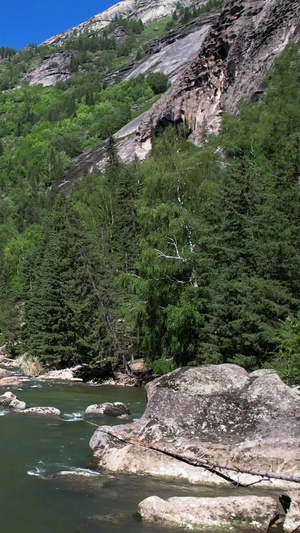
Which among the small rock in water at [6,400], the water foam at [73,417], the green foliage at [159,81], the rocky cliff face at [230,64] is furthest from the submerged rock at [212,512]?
the green foliage at [159,81]

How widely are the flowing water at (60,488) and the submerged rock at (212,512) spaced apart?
27 centimetres

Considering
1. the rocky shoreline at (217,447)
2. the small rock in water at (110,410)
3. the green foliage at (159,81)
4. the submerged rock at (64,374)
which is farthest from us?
the green foliage at (159,81)

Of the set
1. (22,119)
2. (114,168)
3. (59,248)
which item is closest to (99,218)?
(114,168)

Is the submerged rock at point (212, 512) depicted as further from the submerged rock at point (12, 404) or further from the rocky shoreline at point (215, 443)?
the submerged rock at point (12, 404)

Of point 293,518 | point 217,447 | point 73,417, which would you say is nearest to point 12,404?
point 73,417

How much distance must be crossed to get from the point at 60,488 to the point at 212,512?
11.1 ft

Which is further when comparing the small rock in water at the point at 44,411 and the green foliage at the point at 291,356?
the small rock in water at the point at 44,411

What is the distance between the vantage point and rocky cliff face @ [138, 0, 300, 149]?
56.2 meters

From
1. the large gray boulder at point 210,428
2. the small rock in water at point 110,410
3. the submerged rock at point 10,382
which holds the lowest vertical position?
the submerged rock at point 10,382

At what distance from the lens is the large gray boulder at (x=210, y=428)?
10.9 metres

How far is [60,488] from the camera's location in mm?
10180

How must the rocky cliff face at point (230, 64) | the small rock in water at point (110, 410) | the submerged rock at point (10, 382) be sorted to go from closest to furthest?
the small rock in water at point (110, 410) → the submerged rock at point (10, 382) → the rocky cliff face at point (230, 64)

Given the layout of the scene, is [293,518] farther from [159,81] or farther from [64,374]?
[159,81]

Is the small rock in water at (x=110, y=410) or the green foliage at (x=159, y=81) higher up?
A: the green foliage at (x=159, y=81)
